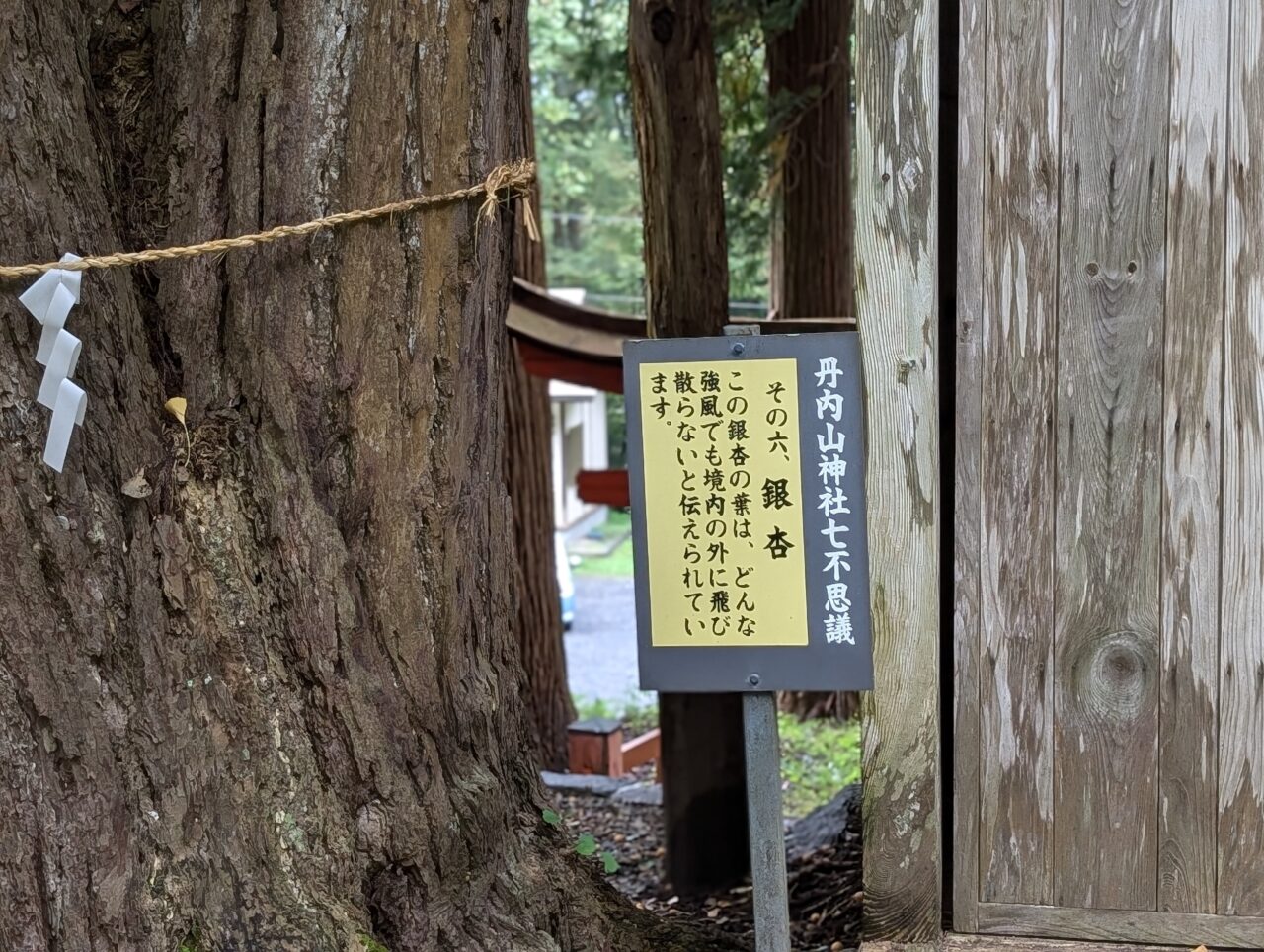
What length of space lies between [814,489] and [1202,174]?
90 centimetres

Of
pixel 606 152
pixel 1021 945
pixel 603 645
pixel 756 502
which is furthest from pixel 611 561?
pixel 756 502

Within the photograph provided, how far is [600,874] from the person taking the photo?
2367 millimetres

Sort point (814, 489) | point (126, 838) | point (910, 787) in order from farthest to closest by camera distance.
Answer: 1. point (910, 787)
2. point (814, 489)
3. point (126, 838)

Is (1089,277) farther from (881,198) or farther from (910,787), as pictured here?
(910,787)

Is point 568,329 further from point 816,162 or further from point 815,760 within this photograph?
point 815,760

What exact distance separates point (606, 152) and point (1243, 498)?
20.7 m

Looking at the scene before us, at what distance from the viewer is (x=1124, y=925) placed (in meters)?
2.18

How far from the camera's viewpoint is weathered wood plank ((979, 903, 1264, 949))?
2146mm

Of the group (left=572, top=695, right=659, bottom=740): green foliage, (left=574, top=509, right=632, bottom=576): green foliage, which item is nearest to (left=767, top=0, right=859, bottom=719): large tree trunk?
(left=572, top=695, right=659, bottom=740): green foliage

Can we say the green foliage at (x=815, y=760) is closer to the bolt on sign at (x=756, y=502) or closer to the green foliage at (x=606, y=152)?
the green foliage at (x=606, y=152)

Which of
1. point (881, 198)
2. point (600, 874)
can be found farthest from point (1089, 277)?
point (600, 874)

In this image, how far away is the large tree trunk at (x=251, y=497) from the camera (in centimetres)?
183

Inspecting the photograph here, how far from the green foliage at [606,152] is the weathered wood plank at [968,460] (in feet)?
16.9

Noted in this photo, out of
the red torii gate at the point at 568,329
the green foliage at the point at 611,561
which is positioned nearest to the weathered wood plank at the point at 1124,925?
the red torii gate at the point at 568,329
